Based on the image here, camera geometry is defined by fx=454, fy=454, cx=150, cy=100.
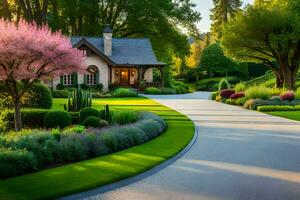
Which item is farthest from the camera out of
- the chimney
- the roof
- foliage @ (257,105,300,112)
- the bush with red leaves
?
the chimney

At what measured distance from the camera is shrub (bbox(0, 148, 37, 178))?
371 inches

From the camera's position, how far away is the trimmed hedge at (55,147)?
972cm

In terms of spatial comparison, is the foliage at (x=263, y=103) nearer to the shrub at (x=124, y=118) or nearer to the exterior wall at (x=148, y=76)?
the shrub at (x=124, y=118)

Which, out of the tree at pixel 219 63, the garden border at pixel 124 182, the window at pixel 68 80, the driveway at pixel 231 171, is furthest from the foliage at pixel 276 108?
the tree at pixel 219 63

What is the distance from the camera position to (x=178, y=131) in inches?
655

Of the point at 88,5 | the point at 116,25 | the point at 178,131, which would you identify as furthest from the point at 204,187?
the point at 116,25

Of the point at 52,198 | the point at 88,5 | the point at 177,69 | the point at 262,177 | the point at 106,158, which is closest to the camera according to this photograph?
the point at 52,198

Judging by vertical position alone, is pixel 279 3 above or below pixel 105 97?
above

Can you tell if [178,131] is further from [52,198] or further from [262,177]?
Result: [52,198]

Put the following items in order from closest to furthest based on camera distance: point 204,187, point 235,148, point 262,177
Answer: point 204,187, point 262,177, point 235,148

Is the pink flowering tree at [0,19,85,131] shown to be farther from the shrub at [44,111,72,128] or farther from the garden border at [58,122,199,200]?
the garden border at [58,122,199,200]

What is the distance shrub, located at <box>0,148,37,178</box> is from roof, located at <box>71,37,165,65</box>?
3724cm

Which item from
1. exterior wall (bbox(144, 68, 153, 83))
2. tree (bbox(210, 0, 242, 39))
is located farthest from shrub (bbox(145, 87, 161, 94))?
tree (bbox(210, 0, 242, 39))

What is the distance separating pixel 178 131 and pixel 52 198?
9.22 metres
